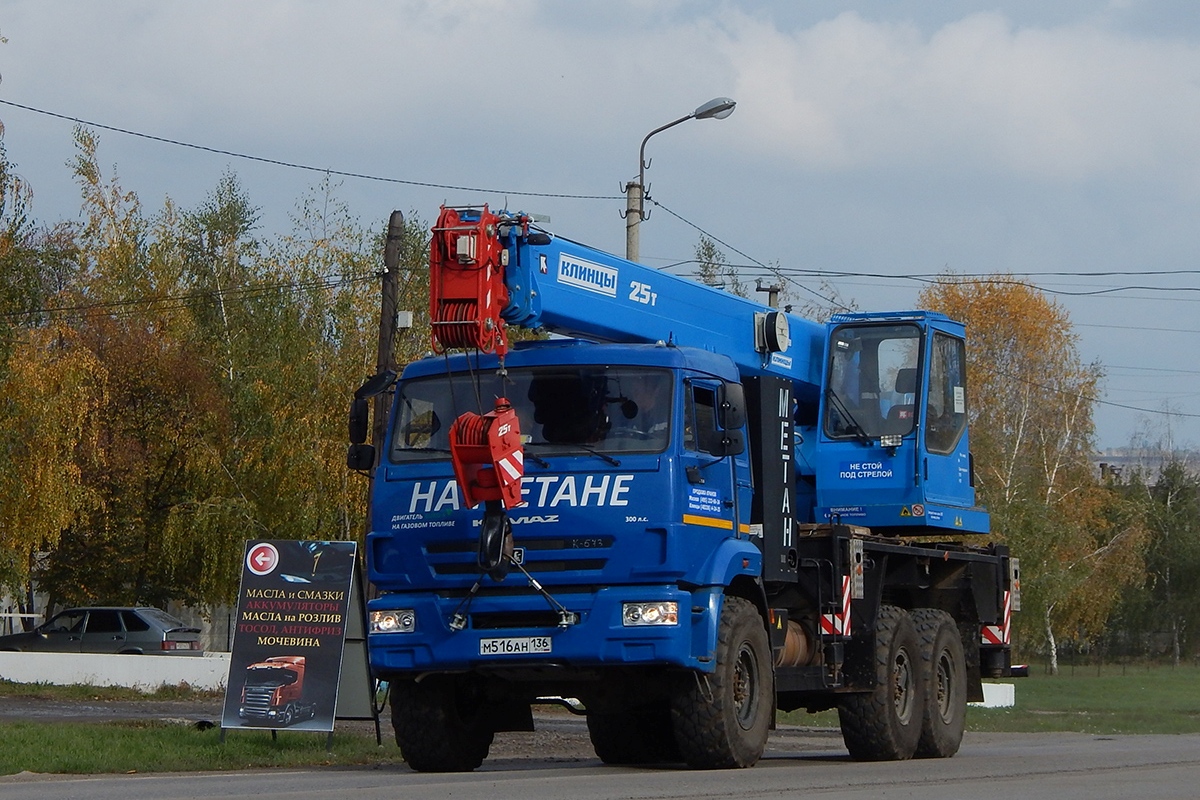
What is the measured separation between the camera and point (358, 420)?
1349cm

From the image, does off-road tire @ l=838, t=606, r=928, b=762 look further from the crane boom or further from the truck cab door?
the truck cab door

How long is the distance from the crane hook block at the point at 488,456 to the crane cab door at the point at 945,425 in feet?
19.0

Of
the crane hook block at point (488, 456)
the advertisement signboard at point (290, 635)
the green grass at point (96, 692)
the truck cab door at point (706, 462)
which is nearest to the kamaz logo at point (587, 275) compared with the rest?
the truck cab door at point (706, 462)

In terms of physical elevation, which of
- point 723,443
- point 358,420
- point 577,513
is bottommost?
point 577,513

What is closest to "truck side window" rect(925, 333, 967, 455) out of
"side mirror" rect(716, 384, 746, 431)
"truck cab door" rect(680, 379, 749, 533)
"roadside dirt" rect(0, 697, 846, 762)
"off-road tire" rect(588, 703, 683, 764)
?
"roadside dirt" rect(0, 697, 846, 762)

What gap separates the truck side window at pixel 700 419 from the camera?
503 inches

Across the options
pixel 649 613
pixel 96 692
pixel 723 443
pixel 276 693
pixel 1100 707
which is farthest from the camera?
pixel 1100 707

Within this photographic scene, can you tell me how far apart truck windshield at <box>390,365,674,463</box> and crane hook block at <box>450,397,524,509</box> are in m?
0.54

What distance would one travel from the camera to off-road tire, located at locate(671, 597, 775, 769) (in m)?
12.7

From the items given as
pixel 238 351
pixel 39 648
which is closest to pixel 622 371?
pixel 39 648

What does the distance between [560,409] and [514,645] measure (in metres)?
1.82

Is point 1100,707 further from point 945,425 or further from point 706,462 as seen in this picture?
point 706,462

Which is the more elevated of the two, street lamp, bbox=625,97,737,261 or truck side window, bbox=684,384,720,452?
street lamp, bbox=625,97,737,261

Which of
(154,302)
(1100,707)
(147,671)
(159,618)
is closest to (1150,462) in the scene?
(1100,707)
